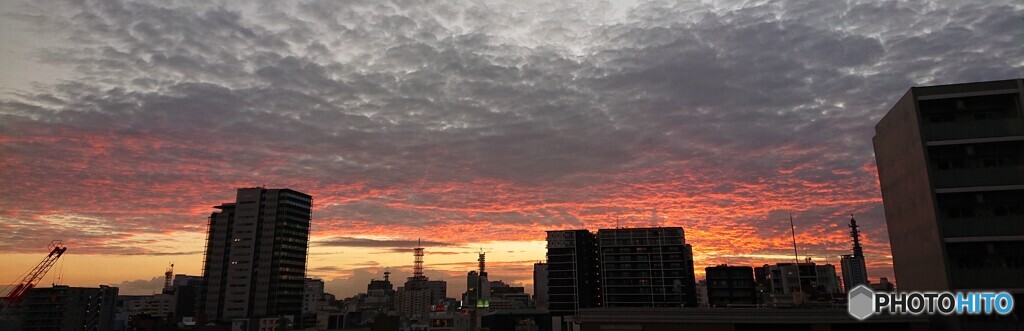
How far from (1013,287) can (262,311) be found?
196930 mm

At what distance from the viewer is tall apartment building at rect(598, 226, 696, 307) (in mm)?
131125

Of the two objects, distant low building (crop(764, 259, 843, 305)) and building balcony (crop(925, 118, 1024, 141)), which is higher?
building balcony (crop(925, 118, 1024, 141))

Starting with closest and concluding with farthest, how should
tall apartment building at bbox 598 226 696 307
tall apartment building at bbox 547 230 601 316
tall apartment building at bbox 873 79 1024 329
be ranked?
tall apartment building at bbox 873 79 1024 329, tall apartment building at bbox 598 226 696 307, tall apartment building at bbox 547 230 601 316

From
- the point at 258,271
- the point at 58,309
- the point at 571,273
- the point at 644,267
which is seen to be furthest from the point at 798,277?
the point at 58,309

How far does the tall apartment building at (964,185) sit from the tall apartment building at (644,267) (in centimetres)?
9060

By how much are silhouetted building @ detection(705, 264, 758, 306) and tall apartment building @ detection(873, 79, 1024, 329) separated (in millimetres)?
74388

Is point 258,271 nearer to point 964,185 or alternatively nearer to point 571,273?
→ point 571,273

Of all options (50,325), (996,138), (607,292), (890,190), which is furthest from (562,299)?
(50,325)

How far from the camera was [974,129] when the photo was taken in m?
38.9

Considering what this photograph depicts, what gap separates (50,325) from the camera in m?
141

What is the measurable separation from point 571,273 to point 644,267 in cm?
2302

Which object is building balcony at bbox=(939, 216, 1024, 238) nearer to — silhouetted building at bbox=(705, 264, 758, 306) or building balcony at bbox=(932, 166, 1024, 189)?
building balcony at bbox=(932, 166, 1024, 189)

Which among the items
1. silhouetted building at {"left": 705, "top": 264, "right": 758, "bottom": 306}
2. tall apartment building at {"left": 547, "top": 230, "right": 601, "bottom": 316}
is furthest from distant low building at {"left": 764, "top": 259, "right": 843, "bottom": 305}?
tall apartment building at {"left": 547, "top": 230, "right": 601, "bottom": 316}

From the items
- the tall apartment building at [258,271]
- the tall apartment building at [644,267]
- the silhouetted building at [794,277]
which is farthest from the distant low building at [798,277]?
the tall apartment building at [258,271]
